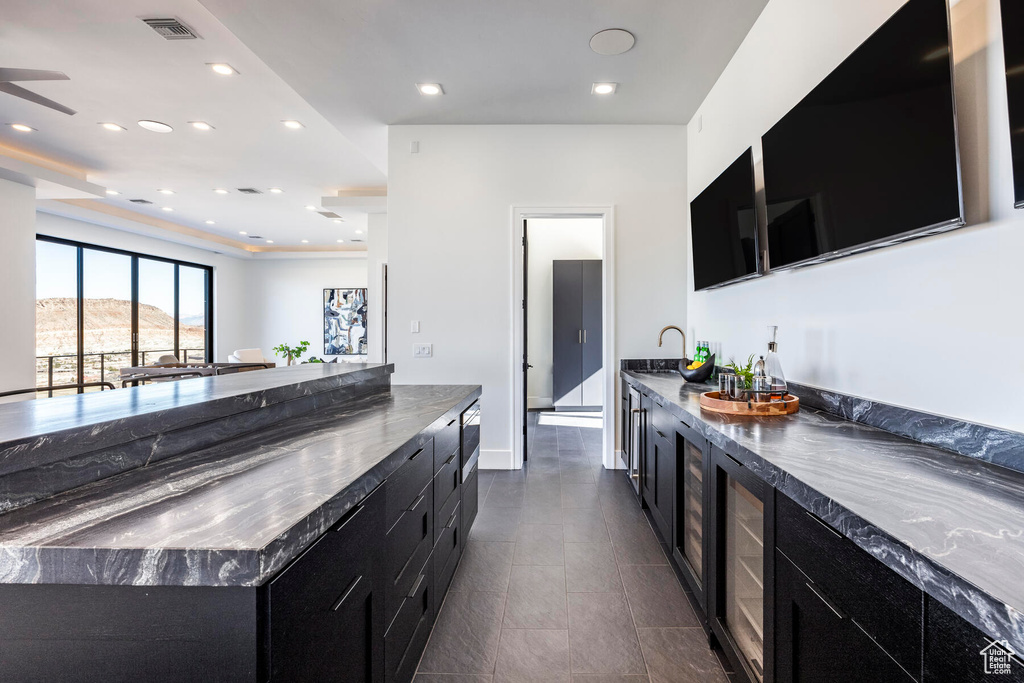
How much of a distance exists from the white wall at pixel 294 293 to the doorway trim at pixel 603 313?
729 centimetres

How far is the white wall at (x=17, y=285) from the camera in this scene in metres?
4.95

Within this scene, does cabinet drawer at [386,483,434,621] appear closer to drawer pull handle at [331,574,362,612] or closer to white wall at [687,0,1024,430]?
drawer pull handle at [331,574,362,612]

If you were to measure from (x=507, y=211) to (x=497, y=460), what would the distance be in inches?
82.4

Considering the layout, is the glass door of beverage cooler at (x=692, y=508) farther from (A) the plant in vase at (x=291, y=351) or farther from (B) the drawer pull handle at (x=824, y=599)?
(A) the plant in vase at (x=291, y=351)

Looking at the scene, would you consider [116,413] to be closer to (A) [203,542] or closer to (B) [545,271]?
(A) [203,542]

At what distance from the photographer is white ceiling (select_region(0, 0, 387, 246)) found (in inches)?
107

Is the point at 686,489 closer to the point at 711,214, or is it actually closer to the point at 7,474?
the point at 711,214

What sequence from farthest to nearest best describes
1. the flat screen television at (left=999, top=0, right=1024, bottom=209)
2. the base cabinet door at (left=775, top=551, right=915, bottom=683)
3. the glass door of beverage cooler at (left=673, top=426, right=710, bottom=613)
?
the glass door of beverage cooler at (left=673, top=426, right=710, bottom=613) < the flat screen television at (left=999, top=0, right=1024, bottom=209) < the base cabinet door at (left=775, top=551, right=915, bottom=683)

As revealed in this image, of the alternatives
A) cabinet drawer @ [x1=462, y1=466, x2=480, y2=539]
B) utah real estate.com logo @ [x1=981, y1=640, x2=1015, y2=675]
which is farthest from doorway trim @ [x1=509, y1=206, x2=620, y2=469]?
utah real estate.com logo @ [x1=981, y1=640, x2=1015, y2=675]

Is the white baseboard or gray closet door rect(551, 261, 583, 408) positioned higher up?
gray closet door rect(551, 261, 583, 408)

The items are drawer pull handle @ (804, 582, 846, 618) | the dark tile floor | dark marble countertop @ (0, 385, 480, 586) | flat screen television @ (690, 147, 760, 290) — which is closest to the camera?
dark marble countertop @ (0, 385, 480, 586)

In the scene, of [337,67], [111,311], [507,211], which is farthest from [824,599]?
[111,311]

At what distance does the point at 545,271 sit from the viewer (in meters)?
6.85

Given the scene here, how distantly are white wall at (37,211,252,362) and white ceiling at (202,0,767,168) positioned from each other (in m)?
5.99
